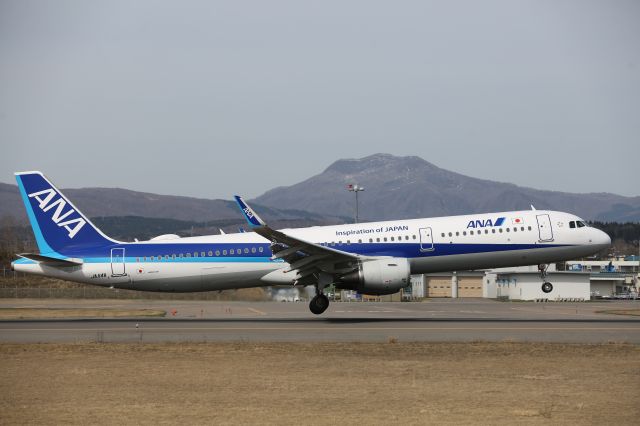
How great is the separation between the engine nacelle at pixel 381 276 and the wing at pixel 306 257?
509 mm

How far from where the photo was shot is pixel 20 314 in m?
44.5

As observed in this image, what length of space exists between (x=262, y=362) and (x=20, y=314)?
27073 millimetres

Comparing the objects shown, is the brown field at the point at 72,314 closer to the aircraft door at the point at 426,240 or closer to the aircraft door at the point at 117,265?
the aircraft door at the point at 117,265

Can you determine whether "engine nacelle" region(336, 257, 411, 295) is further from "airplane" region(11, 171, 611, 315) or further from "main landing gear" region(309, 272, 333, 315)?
"main landing gear" region(309, 272, 333, 315)

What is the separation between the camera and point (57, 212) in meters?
38.1

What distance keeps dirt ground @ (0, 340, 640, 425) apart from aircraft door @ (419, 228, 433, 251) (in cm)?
1144

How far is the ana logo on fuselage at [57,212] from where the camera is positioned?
124 feet

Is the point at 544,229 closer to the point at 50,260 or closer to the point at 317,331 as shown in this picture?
the point at 317,331

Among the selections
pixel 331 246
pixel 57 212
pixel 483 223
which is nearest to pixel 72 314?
pixel 57 212

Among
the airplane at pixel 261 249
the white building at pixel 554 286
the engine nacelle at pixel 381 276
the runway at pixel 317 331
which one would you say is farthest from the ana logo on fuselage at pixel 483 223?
the white building at pixel 554 286

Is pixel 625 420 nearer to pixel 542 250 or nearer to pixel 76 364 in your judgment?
pixel 76 364

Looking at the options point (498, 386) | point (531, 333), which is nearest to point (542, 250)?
point (531, 333)

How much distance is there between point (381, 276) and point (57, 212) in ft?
50.2

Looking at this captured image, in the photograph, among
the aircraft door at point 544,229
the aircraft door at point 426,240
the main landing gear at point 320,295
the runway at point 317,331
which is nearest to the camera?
the runway at point 317,331
